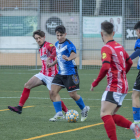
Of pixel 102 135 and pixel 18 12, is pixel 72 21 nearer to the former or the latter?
pixel 18 12

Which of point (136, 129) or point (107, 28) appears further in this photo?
point (136, 129)

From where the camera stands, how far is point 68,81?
679cm

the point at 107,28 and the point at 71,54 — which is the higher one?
the point at 107,28

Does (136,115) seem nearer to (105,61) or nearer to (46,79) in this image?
(105,61)

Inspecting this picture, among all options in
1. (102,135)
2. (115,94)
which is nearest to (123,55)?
(115,94)

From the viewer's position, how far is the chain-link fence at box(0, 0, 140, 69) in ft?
68.6

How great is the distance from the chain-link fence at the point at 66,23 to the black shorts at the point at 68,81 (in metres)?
13.6

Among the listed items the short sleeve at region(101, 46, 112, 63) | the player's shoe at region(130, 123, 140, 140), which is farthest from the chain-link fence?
the short sleeve at region(101, 46, 112, 63)

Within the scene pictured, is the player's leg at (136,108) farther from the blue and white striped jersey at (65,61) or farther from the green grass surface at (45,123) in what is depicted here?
the blue and white striped jersey at (65,61)

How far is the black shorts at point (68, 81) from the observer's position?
6.76 meters

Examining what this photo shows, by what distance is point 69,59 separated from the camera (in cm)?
643

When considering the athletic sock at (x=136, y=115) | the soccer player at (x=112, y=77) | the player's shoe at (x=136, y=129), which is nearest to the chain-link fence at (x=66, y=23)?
the athletic sock at (x=136, y=115)

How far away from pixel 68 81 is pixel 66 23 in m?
15.1

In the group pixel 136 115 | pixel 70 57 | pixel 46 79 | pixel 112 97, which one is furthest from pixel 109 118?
pixel 46 79
